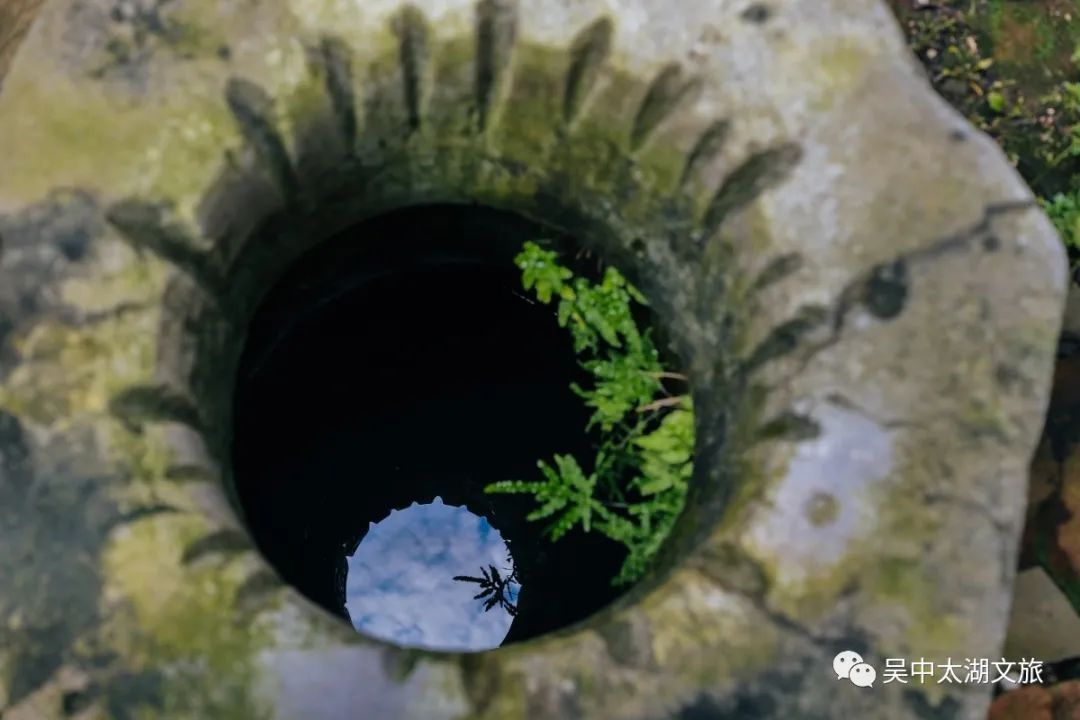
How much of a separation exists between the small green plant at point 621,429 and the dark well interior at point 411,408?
0.23m

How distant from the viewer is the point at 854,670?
1.94 meters

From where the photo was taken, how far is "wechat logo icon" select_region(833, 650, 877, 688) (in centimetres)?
193

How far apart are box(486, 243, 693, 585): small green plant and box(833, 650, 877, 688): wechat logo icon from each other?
3.04 feet

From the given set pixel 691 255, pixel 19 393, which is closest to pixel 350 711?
pixel 19 393

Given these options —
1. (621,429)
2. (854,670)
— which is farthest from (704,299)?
(854,670)

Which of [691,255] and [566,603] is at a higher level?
[691,255]

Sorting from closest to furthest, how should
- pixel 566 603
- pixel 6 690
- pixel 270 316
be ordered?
pixel 6 690 < pixel 270 316 < pixel 566 603

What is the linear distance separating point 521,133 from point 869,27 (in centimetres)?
86

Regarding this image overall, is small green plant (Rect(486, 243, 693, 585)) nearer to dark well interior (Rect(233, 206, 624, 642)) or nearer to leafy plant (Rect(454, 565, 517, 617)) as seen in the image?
dark well interior (Rect(233, 206, 624, 642))

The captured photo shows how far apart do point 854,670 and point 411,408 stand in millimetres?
2454

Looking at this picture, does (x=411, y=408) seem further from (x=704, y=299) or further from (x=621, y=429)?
(x=704, y=299)

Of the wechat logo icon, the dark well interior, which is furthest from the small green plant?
the wechat logo icon

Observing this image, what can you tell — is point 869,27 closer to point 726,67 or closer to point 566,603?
point 726,67

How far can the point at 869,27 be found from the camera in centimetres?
225
